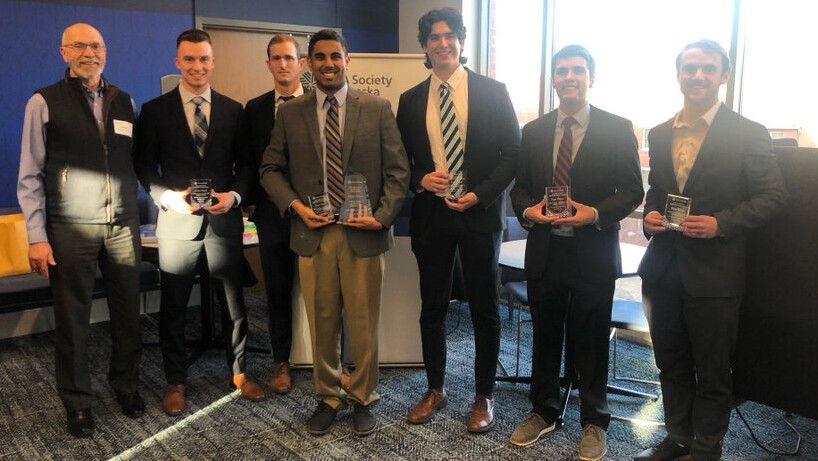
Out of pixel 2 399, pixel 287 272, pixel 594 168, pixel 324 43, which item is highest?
pixel 324 43

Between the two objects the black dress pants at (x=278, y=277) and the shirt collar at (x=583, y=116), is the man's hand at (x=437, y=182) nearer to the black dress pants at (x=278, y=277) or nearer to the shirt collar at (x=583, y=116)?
the shirt collar at (x=583, y=116)

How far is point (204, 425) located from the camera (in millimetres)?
2996

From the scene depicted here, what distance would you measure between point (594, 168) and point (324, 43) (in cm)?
121

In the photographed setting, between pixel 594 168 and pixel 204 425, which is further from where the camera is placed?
pixel 204 425

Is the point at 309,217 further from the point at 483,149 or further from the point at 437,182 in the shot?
the point at 483,149

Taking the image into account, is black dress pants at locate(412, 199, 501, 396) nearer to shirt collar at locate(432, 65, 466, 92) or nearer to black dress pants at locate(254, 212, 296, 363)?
shirt collar at locate(432, 65, 466, 92)

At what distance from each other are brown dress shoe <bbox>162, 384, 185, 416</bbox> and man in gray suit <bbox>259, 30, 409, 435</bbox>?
76 cm

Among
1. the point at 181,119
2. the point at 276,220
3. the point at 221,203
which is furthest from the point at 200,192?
the point at 276,220

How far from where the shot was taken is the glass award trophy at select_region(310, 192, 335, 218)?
8.64 feet

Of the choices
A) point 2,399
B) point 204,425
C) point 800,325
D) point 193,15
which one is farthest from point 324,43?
point 193,15

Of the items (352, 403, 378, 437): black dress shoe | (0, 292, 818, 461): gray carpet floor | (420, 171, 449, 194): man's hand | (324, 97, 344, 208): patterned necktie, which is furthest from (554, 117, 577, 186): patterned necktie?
(352, 403, 378, 437): black dress shoe

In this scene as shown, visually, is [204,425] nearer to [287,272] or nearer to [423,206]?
[287,272]

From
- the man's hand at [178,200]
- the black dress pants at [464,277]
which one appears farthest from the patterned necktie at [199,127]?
the black dress pants at [464,277]

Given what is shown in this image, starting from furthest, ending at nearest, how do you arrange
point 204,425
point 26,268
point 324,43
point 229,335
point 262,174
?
point 26,268 < point 229,335 < point 204,425 < point 262,174 < point 324,43
